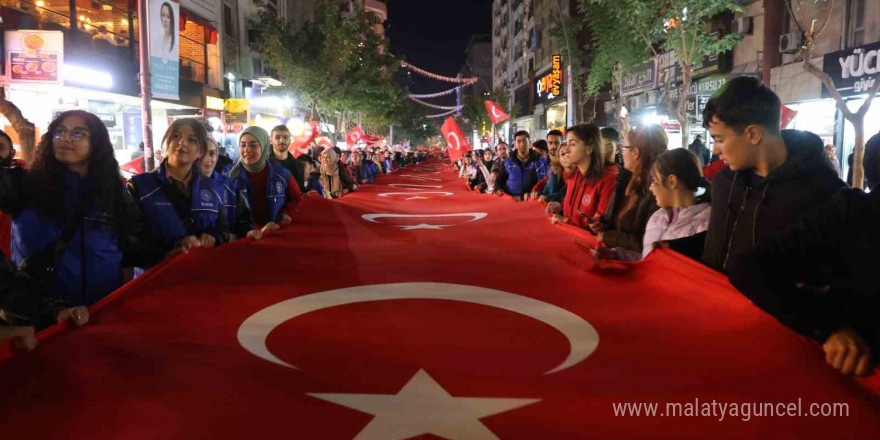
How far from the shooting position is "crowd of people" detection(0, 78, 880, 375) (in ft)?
7.18

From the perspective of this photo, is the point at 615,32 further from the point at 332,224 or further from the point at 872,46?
the point at 332,224

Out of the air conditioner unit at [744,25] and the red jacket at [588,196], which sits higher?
the air conditioner unit at [744,25]

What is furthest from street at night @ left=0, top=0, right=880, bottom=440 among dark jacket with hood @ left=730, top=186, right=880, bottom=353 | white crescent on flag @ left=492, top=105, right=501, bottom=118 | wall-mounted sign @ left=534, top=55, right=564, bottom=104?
wall-mounted sign @ left=534, top=55, right=564, bottom=104

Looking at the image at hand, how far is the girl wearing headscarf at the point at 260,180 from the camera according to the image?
655 centimetres

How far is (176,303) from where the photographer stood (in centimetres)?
359

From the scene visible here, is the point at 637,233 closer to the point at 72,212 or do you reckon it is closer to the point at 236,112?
the point at 72,212

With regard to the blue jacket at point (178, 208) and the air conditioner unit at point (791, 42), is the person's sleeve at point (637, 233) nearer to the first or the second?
the blue jacket at point (178, 208)

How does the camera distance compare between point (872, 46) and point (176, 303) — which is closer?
point (176, 303)

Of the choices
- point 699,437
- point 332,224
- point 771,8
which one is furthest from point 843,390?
point 771,8

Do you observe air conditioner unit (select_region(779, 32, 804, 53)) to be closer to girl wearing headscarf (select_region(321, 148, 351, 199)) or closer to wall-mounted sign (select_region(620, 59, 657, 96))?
wall-mounted sign (select_region(620, 59, 657, 96))

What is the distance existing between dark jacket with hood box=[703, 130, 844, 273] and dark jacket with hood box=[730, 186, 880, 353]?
0.17 meters

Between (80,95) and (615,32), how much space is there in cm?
1966

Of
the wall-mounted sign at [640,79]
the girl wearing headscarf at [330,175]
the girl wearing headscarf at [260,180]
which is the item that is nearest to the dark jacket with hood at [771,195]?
the girl wearing headscarf at [260,180]

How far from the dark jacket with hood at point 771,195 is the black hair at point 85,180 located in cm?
322
